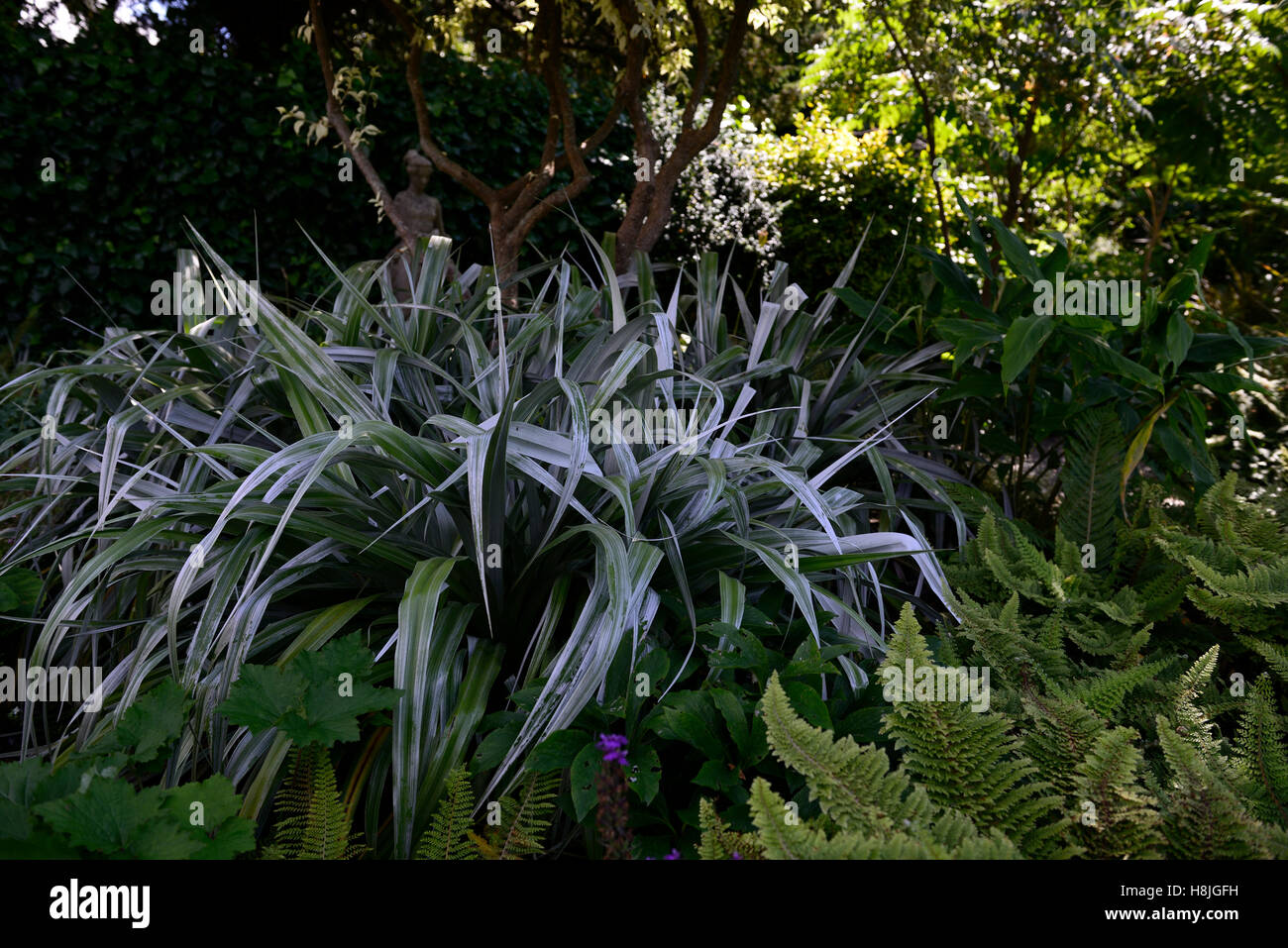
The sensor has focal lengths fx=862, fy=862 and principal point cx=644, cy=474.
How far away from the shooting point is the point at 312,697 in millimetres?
1225

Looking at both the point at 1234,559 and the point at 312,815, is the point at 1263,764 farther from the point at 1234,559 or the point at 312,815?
the point at 312,815

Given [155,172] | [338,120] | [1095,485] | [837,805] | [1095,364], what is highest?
[155,172]

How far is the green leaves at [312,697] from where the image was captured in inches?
46.3

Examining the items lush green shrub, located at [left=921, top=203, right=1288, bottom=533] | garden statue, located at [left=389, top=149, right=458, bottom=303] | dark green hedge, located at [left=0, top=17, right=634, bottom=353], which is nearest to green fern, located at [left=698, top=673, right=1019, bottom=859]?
lush green shrub, located at [left=921, top=203, right=1288, bottom=533]

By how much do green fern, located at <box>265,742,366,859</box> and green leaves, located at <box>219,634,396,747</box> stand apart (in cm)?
6

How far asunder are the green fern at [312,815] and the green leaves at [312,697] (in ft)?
0.19

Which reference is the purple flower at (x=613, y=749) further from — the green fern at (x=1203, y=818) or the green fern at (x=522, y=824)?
the green fern at (x=1203, y=818)

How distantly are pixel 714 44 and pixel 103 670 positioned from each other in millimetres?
4300

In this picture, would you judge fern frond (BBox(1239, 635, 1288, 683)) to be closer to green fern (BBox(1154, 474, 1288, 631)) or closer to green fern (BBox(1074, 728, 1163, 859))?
green fern (BBox(1154, 474, 1288, 631))

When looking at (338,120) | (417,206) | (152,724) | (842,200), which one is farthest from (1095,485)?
(842,200)

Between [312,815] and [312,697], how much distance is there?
0.16 m

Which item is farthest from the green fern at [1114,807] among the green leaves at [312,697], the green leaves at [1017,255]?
the green leaves at [1017,255]

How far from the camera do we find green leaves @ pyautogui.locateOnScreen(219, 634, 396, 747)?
117 cm
